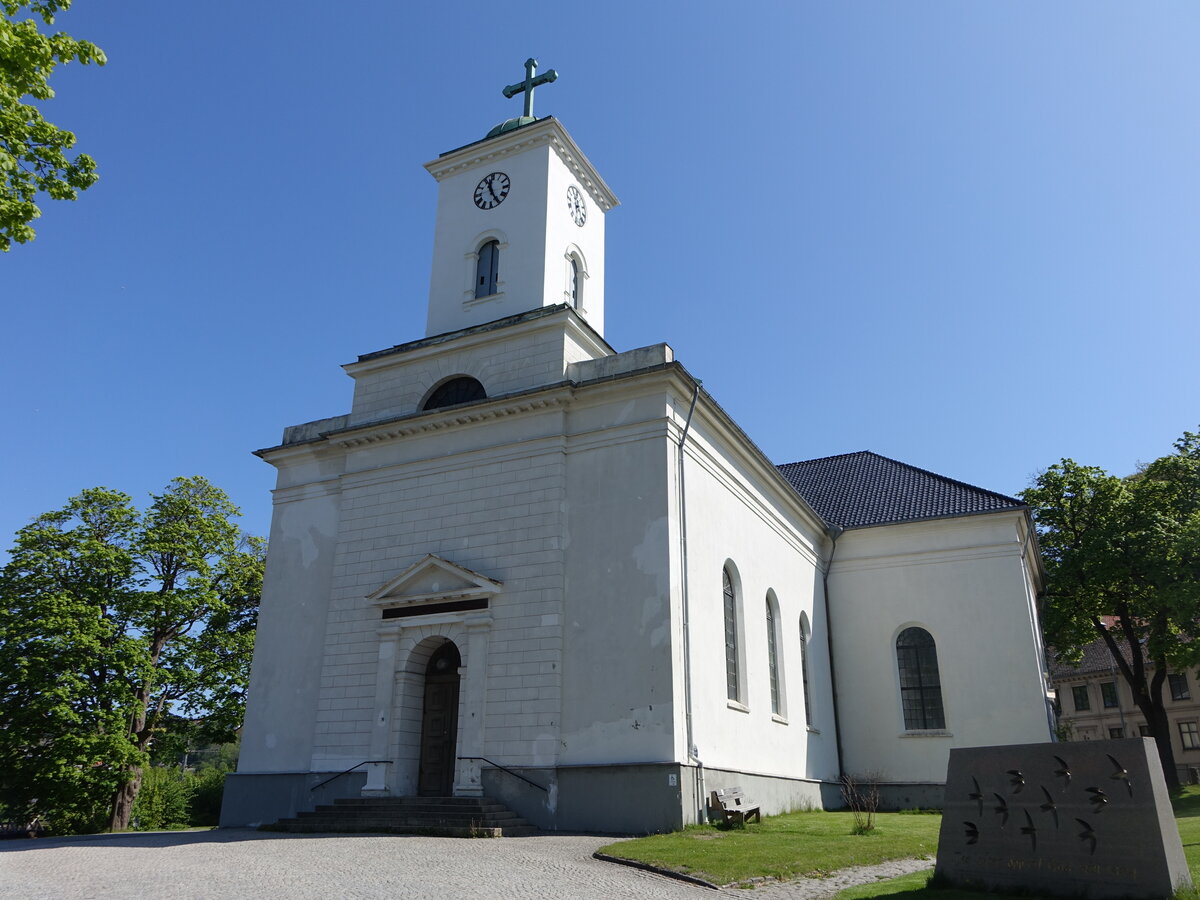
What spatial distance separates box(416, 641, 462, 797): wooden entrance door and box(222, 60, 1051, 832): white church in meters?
0.05

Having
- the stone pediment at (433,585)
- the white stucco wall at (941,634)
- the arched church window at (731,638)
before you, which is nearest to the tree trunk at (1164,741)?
the white stucco wall at (941,634)

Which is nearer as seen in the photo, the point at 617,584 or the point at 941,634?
the point at 617,584

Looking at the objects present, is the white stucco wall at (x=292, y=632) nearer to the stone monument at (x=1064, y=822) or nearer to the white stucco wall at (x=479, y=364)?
the white stucco wall at (x=479, y=364)

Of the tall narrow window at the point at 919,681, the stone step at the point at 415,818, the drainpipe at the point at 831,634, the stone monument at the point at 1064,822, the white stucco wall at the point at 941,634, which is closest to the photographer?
the stone monument at the point at 1064,822

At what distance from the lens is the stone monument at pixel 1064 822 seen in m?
8.31

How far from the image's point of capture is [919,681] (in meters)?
27.0

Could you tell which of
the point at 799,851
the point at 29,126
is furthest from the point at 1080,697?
the point at 29,126

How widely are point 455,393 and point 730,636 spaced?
8694 millimetres

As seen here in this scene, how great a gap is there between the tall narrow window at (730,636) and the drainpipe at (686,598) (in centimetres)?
247

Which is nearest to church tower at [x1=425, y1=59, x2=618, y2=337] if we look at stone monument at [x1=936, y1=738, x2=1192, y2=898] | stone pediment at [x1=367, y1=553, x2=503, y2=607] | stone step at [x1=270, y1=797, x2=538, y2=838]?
stone pediment at [x1=367, y1=553, x2=503, y2=607]

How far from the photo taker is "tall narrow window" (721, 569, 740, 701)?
2017 cm

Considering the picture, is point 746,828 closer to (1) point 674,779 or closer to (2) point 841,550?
(1) point 674,779

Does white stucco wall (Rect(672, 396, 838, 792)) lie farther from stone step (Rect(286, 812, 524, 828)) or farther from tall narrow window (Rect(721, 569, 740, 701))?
stone step (Rect(286, 812, 524, 828))

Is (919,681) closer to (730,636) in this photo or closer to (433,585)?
(730,636)
